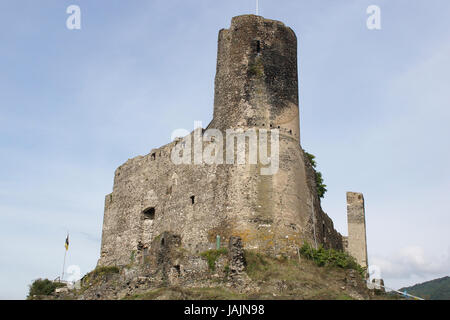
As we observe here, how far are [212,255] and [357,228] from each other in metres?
13.2

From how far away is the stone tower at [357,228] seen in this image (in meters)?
36.2

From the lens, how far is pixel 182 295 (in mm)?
23406

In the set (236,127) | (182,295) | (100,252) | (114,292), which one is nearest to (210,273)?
(182,295)

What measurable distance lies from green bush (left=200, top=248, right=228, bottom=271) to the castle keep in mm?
883

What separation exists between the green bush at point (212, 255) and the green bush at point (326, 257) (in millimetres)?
3264

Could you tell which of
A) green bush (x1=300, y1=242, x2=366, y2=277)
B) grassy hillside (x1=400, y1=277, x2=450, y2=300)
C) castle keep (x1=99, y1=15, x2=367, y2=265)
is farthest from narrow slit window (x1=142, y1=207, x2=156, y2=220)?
grassy hillside (x1=400, y1=277, x2=450, y2=300)

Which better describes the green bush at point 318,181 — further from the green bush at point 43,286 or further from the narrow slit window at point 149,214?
the green bush at point 43,286

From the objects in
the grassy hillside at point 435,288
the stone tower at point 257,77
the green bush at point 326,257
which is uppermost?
the stone tower at point 257,77

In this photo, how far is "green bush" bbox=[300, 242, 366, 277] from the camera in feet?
85.0

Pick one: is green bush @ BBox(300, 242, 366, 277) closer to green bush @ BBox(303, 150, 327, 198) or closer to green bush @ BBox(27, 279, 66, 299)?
green bush @ BBox(303, 150, 327, 198)

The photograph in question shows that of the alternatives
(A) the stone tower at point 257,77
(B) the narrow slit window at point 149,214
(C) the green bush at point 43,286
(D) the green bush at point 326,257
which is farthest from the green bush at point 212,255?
(C) the green bush at point 43,286
